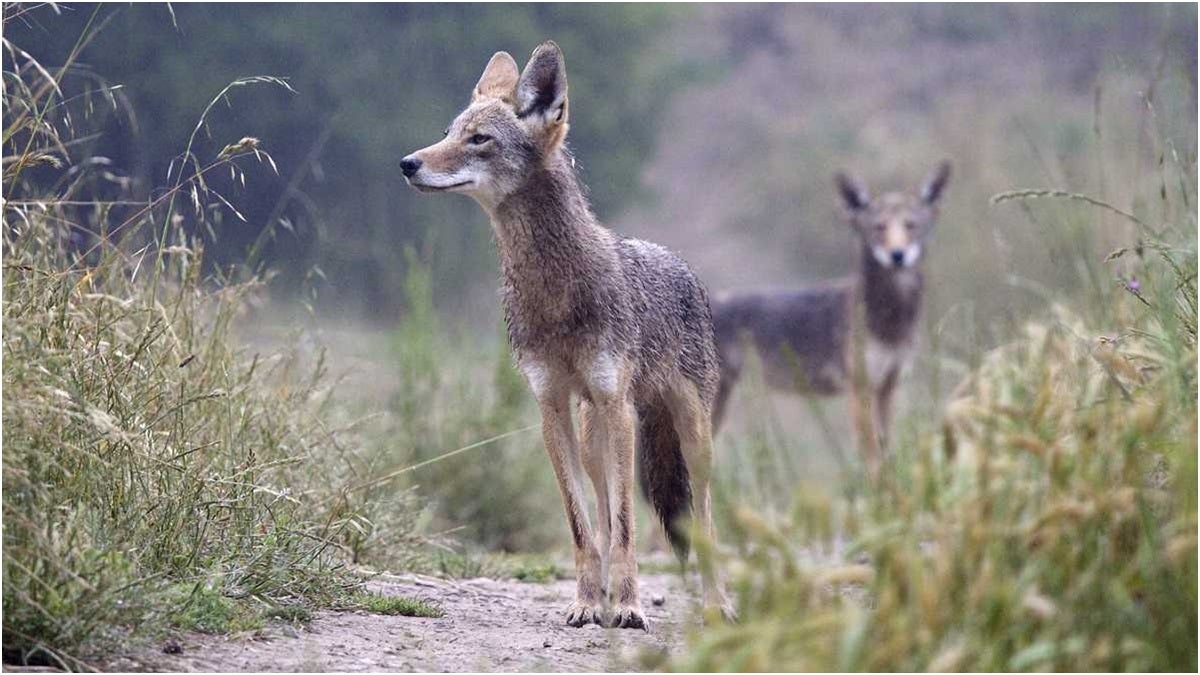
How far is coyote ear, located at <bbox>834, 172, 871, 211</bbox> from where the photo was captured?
43.5 ft

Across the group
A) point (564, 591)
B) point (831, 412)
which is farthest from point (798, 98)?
point (564, 591)

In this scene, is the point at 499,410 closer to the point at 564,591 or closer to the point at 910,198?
the point at 564,591

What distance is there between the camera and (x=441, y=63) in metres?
21.8

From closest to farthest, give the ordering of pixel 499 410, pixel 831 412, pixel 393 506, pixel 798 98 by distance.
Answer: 1. pixel 393 506
2. pixel 499 410
3. pixel 831 412
4. pixel 798 98

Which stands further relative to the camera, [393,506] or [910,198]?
[910,198]

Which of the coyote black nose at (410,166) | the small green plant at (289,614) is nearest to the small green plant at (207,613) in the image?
the small green plant at (289,614)

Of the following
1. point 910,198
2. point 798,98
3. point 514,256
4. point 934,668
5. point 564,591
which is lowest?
point 564,591

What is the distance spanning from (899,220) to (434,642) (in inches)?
339

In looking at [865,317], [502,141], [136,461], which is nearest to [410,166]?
[502,141]

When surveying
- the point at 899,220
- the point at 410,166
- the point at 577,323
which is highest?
the point at 899,220

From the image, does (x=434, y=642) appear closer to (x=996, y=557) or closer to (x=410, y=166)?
(x=410, y=166)

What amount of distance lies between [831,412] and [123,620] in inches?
571

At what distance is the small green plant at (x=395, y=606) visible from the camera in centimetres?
555

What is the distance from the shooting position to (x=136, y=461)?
16.3ft
